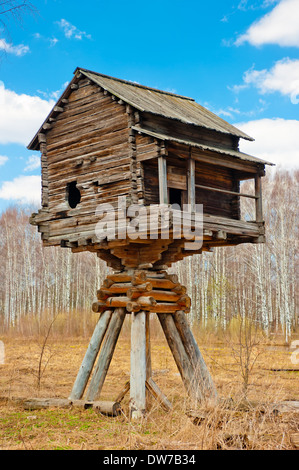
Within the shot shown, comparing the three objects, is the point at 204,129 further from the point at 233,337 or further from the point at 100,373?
the point at 233,337

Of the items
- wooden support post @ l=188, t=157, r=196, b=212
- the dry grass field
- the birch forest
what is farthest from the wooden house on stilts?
the birch forest

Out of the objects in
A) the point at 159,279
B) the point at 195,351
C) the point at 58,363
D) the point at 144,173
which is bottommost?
the point at 58,363

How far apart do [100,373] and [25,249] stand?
2789cm

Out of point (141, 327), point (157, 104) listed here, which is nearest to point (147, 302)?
point (141, 327)

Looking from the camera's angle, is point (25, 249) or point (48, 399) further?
point (25, 249)

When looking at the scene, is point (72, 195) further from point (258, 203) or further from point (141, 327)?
point (258, 203)

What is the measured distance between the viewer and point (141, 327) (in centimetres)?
976

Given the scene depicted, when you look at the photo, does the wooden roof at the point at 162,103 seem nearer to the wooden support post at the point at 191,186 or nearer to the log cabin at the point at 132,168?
the log cabin at the point at 132,168

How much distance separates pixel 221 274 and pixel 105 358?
18805 millimetres

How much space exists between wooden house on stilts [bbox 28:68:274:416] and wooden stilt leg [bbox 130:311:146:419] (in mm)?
19

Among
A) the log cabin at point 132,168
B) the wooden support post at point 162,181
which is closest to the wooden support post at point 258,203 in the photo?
the log cabin at point 132,168

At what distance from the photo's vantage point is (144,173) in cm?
961
